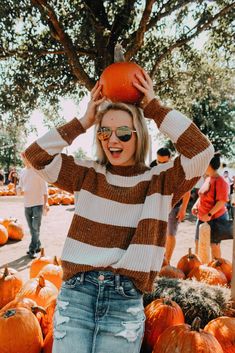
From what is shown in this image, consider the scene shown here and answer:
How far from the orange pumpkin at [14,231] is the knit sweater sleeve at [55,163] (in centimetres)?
727

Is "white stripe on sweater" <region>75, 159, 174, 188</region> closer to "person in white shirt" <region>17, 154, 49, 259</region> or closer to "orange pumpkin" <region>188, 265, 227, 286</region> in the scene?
"orange pumpkin" <region>188, 265, 227, 286</region>

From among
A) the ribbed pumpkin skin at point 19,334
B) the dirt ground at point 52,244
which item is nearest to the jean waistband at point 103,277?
the ribbed pumpkin skin at point 19,334

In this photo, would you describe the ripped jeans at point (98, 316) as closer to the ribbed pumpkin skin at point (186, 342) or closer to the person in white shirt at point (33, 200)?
the ribbed pumpkin skin at point (186, 342)

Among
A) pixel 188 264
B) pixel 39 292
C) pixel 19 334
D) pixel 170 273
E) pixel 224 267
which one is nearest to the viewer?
pixel 19 334

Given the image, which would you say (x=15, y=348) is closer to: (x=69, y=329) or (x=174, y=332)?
(x=69, y=329)

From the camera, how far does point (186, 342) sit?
2.45m

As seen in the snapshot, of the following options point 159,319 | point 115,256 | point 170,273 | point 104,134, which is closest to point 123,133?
point 104,134

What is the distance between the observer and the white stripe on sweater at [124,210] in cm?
225

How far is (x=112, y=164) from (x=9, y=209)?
1428 cm

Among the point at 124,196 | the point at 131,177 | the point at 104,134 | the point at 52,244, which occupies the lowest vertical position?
the point at 52,244

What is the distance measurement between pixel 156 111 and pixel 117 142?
11.9 inches

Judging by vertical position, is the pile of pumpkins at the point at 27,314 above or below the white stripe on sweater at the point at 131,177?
below

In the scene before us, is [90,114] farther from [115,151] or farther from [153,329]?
[153,329]

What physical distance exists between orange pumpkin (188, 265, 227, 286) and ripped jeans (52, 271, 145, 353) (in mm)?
2248
